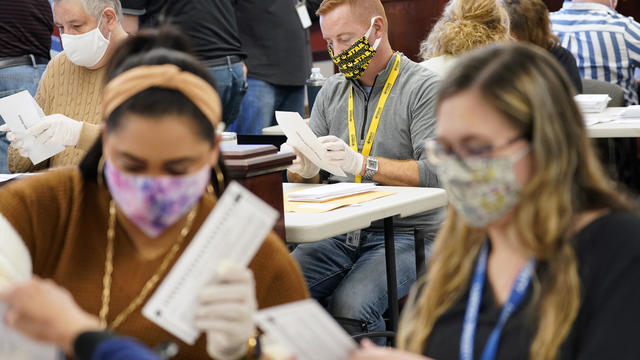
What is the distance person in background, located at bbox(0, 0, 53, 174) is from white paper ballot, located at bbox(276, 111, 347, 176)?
202 cm

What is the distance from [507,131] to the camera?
1.43 metres

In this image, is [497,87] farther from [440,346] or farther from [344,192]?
[344,192]

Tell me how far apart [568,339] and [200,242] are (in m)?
0.68

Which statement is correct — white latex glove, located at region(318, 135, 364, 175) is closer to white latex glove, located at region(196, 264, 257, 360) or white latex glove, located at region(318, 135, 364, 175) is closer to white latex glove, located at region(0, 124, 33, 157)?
white latex glove, located at region(0, 124, 33, 157)

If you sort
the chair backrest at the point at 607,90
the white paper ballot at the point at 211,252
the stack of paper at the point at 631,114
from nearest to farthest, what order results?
the white paper ballot at the point at 211,252, the stack of paper at the point at 631,114, the chair backrest at the point at 607,90

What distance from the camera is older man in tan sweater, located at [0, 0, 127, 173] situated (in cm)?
359

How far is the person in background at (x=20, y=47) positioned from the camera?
14.0ft

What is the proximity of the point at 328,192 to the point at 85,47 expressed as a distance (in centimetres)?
151

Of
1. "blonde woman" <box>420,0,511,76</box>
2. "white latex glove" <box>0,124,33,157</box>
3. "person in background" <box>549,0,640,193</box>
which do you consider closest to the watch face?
"blonde woman" <box>420,0,511,76</box>

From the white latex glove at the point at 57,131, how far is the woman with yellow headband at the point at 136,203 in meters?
1.64

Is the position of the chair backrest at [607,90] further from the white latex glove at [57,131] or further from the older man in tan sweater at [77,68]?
the white latex glove at [57,131]

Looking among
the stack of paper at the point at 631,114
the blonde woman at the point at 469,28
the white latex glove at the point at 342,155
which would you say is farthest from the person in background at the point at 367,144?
the stack of paper at the point at 631,114

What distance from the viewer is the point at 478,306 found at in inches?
59.2

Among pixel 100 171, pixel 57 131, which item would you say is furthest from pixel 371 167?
pixel 100 171
